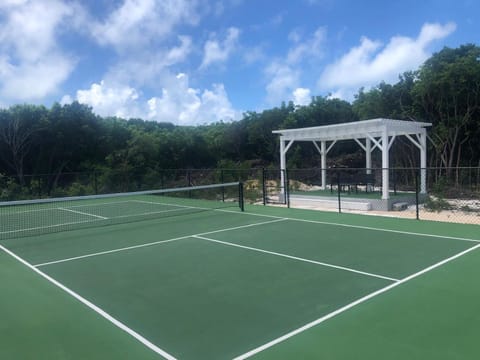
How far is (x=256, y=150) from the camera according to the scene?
109 ft

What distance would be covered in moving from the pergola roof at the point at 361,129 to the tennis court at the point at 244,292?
4.83 m

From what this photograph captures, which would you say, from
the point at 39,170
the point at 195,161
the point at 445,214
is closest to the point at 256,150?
the point at 195,161

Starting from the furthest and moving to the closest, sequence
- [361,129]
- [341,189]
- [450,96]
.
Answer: [450,96]
[341,189]
[361,129]

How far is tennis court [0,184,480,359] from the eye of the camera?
3762 mm

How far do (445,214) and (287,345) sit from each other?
34.0ft

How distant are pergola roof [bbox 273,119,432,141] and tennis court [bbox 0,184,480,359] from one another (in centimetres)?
483

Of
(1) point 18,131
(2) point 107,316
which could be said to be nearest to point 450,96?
(2) point 107,316

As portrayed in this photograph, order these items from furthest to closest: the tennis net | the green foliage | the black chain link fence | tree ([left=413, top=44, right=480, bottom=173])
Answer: the green foliage, tree ([left=413, top=44, right=480, bottom=173]), the black chain link fence, the tennis net

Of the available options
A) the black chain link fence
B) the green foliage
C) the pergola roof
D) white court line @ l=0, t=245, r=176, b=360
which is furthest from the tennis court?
the green foliage

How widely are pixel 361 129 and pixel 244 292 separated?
10.8m

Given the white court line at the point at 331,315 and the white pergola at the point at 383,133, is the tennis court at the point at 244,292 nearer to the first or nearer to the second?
the white court line at the point at 331,315

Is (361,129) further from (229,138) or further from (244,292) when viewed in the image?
(229,138)

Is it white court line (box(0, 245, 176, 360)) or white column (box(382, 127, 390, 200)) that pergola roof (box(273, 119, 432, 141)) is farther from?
white court line (box(0, 245, 176, 360))

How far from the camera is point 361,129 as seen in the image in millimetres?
14609
